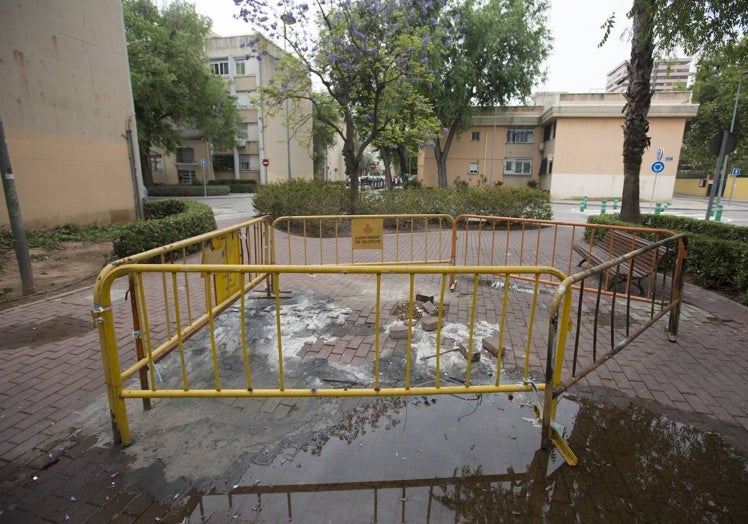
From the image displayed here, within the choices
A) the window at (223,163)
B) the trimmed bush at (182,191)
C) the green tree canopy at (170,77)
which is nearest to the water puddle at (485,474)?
the green tree canopy at (170,77)

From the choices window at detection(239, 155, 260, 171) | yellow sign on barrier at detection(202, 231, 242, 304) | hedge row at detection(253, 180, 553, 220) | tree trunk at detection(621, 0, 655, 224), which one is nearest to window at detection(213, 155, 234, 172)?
window at detection(239, 155, 260, 171)

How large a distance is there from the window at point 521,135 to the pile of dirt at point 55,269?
108ft

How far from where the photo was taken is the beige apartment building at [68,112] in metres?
10.5

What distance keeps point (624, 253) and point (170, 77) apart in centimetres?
2711

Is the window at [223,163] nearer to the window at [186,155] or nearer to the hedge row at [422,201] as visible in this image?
the window at [186,155]

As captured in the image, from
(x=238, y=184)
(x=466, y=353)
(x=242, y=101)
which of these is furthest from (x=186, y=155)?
(x=466, y=353)

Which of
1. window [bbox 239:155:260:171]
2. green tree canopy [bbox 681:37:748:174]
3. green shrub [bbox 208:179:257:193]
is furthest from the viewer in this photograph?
window [bbox 239:155:260:171]

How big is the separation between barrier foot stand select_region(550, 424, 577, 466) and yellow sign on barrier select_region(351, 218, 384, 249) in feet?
13.3

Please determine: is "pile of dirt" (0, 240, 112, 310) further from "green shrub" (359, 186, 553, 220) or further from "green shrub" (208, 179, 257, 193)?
"green shrub" (208, 179, 257, 193)

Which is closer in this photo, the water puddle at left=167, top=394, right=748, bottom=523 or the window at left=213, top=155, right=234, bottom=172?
the water puddle at left=167, top=394, right=748, bottom=523

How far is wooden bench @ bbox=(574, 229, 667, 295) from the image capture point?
18.9 feet

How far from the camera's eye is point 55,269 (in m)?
8.03

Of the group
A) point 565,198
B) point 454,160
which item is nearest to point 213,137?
point 454,160

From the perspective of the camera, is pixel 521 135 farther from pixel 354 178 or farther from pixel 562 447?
pixel 562 447
